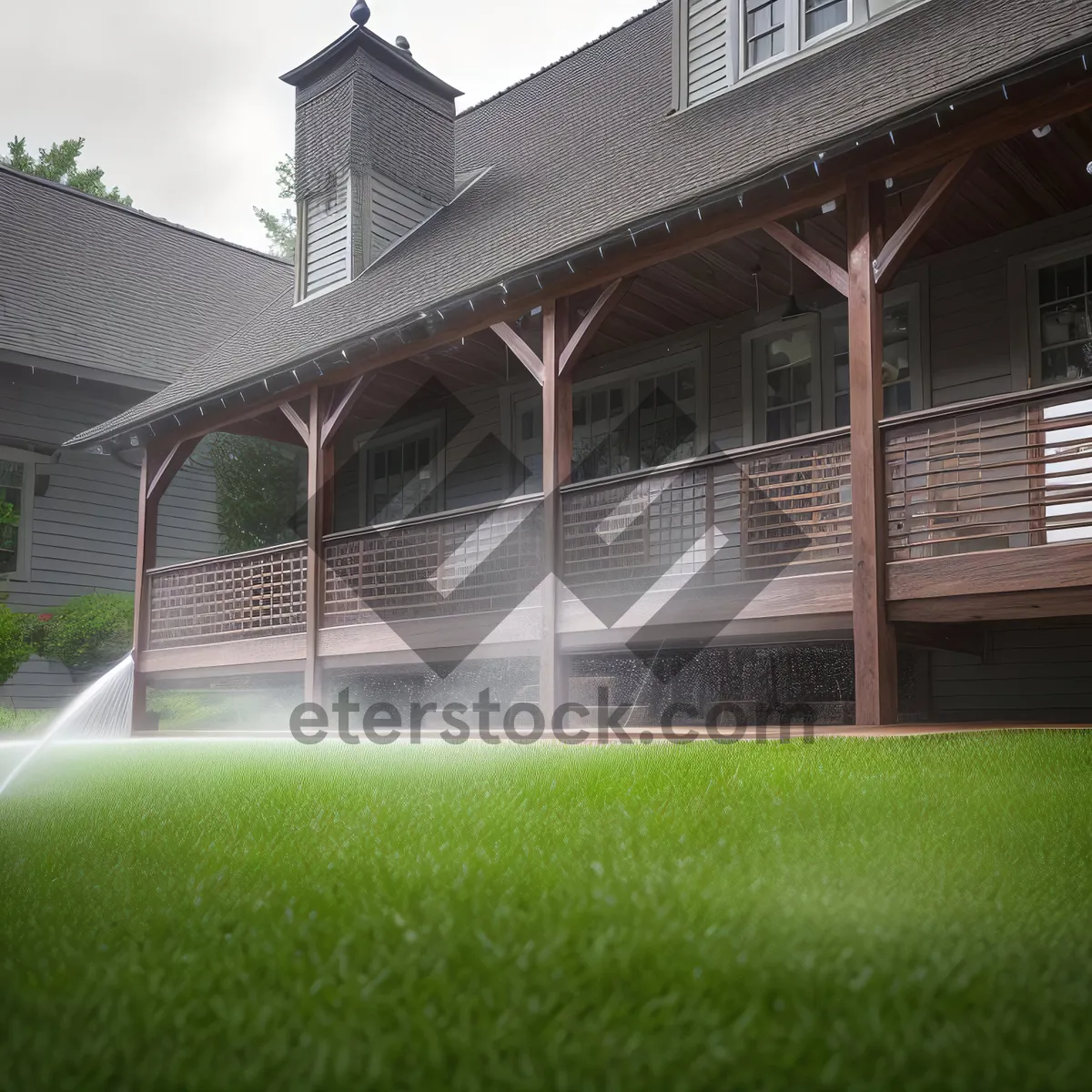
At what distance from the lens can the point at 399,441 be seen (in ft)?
52.4

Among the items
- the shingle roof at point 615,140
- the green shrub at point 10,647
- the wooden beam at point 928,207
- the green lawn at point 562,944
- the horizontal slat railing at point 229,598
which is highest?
the shingle roof at point 615,140

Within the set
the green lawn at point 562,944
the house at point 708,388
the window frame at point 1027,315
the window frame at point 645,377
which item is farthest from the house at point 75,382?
the green lawn at point 562,944

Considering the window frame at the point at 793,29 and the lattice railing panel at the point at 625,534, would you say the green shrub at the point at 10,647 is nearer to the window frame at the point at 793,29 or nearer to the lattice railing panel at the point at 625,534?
the lattice railing panel at the point at 625,534

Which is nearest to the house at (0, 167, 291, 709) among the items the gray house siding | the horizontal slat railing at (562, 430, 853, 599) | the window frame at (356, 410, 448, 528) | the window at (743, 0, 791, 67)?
the gray house siding

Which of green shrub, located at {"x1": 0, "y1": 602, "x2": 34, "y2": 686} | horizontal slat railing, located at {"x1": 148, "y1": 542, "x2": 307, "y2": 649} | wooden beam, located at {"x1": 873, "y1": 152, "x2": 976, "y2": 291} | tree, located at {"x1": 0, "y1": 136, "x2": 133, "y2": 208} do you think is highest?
tree, located at {"x1": 0, "y1": 136, "x2": 133, "y2": 208}

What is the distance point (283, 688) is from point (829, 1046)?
16.8 metres

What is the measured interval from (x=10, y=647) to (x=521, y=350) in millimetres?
8454

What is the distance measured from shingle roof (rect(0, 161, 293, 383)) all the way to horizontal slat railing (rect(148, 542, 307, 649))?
480 cm

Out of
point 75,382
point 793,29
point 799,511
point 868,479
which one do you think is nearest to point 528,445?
point 793,29

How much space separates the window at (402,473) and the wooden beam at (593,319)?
549cm

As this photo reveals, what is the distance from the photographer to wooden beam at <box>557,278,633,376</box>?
31.1 feet

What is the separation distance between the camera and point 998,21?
30.0ft

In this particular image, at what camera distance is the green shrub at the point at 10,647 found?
14.6 metres

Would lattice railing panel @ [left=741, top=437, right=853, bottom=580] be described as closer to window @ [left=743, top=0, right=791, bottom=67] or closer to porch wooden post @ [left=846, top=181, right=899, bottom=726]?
porch wooden post @ [left=846, top=181, right=899, bottom=726]
